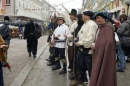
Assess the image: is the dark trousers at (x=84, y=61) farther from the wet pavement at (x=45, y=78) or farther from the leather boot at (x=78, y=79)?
the wet pavement at (x=45, y=78)

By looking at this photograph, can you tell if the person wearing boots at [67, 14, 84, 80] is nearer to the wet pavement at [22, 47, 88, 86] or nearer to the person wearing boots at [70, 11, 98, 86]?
the wet pavement at [22, 47, 88, 86]

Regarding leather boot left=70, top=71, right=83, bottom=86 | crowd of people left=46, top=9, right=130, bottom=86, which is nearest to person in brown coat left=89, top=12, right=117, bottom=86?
crowd of people left=46, top=9, right=130, bottom=86

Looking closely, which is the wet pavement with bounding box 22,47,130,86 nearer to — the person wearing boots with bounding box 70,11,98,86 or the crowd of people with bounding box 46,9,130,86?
the crowd of people with bounding box 46,9,130,86

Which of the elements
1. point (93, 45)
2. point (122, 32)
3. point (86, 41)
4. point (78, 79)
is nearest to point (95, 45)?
point (93, 45)

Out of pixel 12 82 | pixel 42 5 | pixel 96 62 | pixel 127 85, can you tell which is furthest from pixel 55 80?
pixel 42 5

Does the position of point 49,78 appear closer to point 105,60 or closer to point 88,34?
point 88,34

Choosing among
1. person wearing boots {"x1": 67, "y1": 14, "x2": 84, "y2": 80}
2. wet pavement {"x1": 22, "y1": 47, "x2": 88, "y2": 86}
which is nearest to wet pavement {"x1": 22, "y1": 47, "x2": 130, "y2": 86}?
wet pavement {"x1": 22, "y1": 47, "x2": 88, "y2": 86}

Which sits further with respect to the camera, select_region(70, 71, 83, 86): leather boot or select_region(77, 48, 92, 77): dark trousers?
select_region(70, 71, 83, 86): leather boot

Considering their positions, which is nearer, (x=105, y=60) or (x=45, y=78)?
A: (x=105, y=60)

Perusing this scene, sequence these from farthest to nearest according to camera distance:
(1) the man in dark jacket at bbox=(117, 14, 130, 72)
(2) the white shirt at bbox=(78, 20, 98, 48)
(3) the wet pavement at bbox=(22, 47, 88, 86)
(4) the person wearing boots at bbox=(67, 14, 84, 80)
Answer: (1) the man in dark jacket at bbox=(117, 14, 130, 72), (3) the wet pavement at bbox=(22, 47, 88, 86), (4) the person wearing boots at bbox=(67, 14, 84, 80), (2) the white shirt at bbox=(78, 20, 98, 48)

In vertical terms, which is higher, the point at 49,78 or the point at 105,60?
the point at 105,60

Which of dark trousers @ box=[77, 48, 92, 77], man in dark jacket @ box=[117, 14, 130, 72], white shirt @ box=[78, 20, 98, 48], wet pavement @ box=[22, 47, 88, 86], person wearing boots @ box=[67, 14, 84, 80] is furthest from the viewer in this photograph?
man in dark jacket @ box=[117, 14, 130, 72]

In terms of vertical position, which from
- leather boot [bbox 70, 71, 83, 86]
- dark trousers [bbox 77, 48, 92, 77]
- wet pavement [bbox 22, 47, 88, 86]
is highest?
dark trousers [bbox 77, 48, 92, 77]

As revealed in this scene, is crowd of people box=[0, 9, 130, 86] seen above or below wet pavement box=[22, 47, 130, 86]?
above
